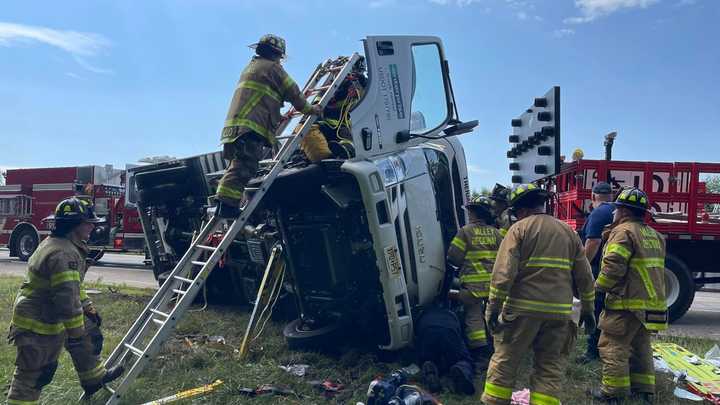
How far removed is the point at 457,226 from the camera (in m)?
6.08

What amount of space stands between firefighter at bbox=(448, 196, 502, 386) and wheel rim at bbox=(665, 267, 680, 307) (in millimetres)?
3580

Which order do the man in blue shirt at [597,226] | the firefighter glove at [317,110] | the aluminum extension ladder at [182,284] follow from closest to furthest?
the aluminum extension ladder at [182,284] → the firefighter glove at [317,110] → the man in blue shirt at [597,226]

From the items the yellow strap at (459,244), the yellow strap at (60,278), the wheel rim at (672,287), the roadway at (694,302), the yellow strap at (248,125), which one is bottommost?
the roadway at (694,302)

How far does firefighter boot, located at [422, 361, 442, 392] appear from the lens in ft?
15.0

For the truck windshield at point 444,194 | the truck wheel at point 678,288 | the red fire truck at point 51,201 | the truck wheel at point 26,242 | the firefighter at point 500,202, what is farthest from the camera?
the truck wheel at point 26,242

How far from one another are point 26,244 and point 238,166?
15.2 meters

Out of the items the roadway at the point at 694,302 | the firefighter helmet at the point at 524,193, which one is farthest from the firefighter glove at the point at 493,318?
the roadway at the point at 694,302

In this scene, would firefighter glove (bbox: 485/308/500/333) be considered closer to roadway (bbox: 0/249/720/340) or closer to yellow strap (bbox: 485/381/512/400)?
yellow strap (bbox: 485/381/512/400)

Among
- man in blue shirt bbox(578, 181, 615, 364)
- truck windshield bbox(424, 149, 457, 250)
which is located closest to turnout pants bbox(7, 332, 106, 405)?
truck windshield bbox(424, 149, 457, 250)

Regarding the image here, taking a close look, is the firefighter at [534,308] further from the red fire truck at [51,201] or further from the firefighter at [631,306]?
the red fire truck at [51,201]

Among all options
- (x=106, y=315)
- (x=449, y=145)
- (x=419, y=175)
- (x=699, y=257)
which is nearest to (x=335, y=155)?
(x=419, y=175)

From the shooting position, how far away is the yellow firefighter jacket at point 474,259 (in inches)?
214

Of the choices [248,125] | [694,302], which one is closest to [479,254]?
[248,125]

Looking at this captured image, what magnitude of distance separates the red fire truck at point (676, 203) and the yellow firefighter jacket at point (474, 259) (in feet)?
9.40
